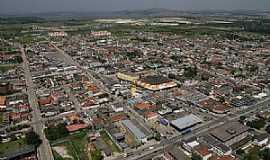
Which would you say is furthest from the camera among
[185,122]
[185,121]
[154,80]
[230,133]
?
[154,80]

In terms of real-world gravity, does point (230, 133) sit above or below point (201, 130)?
above

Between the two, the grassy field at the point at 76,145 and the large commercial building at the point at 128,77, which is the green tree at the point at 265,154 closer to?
the grassy field at the point at 76,145

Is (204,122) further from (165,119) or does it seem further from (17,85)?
(17,85)

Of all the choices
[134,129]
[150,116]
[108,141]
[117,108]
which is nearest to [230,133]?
[150,116]

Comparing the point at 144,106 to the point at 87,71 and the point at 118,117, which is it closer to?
the point at 118,117

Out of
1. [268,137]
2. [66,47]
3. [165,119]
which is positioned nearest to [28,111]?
[165,119]

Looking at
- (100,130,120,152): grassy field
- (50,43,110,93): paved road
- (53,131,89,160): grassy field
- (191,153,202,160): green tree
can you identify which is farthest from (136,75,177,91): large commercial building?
(191,153,202,160): green tree

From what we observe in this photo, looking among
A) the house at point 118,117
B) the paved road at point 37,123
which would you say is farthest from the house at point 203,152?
the paved road at point 37,123
